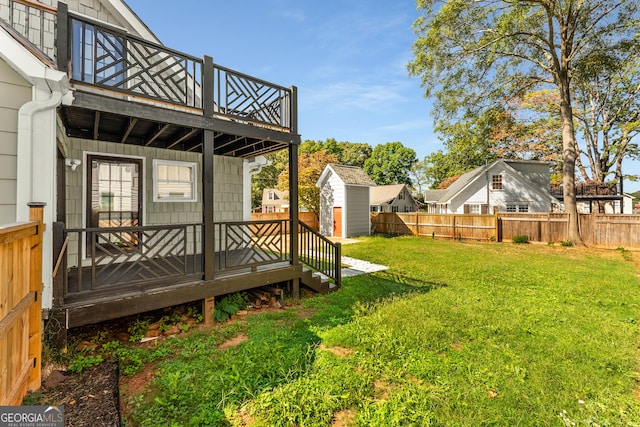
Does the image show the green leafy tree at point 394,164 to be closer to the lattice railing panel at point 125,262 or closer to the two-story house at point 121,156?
the two-story house at point 121,156

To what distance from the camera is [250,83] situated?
542cm

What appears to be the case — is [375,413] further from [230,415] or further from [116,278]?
[116,278]

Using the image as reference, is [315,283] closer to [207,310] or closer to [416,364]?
[207,310]

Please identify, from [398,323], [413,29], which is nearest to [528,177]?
[413,29]

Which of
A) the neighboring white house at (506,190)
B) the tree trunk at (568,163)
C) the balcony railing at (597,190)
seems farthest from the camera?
the neighboring white house at (506,190)

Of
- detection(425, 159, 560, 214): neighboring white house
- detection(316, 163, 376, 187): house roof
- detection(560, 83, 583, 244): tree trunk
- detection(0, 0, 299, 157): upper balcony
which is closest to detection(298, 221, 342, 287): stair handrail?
detection(0, 0, 299, 157): upper balcony

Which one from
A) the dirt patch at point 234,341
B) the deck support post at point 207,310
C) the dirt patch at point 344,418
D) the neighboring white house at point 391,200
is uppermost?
the neighboring white house at point 391,200

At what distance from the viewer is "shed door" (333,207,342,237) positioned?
703 inches

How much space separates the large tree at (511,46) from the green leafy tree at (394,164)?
33.1 m

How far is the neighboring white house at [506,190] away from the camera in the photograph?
2145 cm

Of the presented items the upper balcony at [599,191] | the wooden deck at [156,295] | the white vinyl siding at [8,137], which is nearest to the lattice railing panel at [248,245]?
the wooden deck at [156,295]

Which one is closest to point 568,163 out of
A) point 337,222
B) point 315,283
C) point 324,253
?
point 337,222

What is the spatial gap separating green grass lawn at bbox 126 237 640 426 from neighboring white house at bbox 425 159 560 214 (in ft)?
57.6

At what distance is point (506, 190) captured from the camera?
22.1 metres
